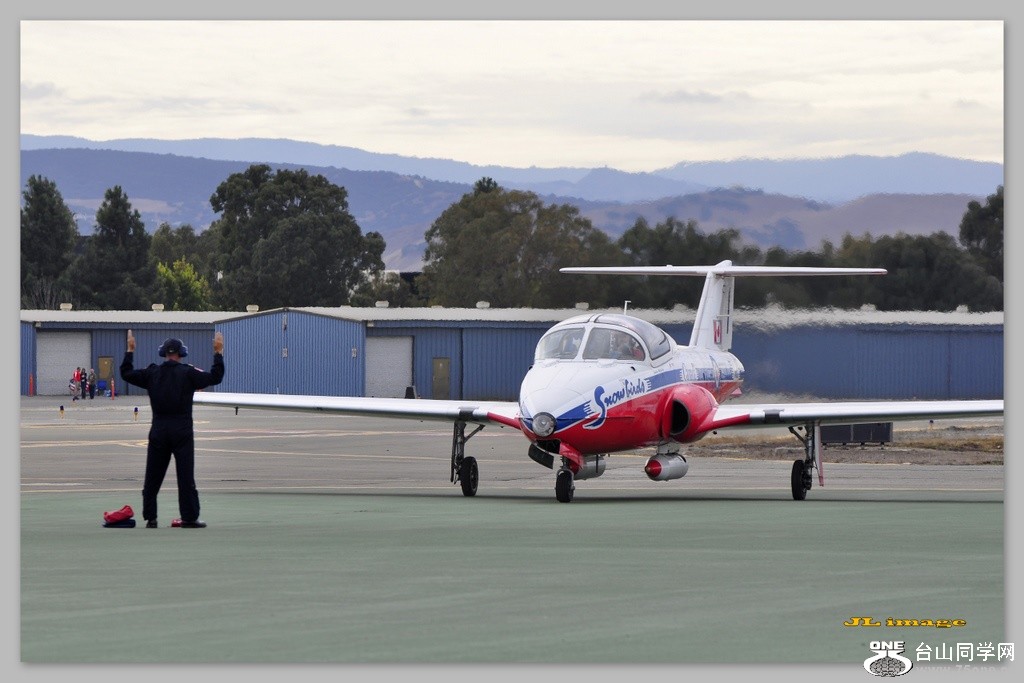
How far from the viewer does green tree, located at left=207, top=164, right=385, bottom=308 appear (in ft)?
86.0

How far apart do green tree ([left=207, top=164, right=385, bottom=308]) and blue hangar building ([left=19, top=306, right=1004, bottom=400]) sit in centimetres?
76

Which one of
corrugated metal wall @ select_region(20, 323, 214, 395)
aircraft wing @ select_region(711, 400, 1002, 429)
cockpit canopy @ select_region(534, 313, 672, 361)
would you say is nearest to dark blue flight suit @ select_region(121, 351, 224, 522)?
cockpit canopy @ select_region(534, 313, 672, 361)

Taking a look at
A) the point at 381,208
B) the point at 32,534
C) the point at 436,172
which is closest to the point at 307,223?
the point at 381,208

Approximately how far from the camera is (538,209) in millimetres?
29656

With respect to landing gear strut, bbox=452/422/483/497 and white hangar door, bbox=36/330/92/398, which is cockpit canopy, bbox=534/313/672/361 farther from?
white hangar door, bbox=36/330/92/398

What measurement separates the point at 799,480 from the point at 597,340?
3.94 meters

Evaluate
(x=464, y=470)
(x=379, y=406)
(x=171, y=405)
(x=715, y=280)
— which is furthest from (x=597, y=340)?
(x=171, y=405)

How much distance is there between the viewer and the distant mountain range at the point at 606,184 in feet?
61.5

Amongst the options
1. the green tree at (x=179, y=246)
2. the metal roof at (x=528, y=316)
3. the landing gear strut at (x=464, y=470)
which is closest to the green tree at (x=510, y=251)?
the metal roof at (x=528, y=316)

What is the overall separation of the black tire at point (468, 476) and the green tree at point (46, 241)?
277 inches

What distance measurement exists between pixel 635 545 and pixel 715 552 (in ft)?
3.40

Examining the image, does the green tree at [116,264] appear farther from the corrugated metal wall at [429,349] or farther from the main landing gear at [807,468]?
the main landing gear at [807,468]

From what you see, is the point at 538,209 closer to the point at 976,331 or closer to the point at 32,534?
the point at 976,331

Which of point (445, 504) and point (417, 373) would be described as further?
point (417, 373)
